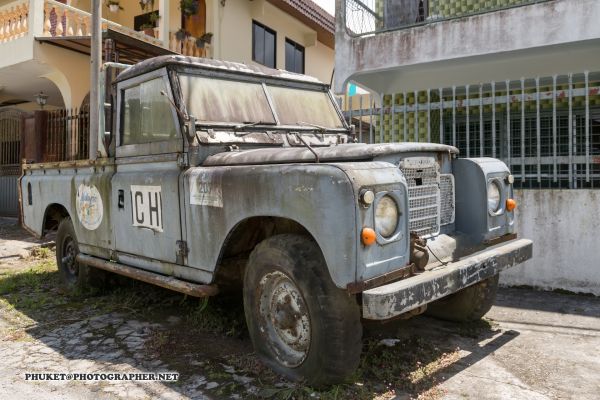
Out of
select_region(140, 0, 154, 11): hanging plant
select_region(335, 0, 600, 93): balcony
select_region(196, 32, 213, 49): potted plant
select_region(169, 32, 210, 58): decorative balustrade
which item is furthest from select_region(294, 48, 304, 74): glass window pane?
select_region(335, 0, 600, 93): balcony

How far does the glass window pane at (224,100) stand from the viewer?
3977mm

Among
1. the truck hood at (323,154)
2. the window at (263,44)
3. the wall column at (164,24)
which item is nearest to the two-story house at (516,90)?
the truck hood at (323,154)

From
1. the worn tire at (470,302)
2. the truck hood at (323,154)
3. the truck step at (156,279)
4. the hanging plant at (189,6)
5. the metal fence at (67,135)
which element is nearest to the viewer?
the truck hood at (323,154)

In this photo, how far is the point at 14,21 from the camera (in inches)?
460

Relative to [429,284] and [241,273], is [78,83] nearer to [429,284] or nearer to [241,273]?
[241,273]

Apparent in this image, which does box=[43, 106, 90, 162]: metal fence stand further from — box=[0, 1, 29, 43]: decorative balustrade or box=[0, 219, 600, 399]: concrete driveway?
box=[0, 219, 600, 399]: concrete driveway

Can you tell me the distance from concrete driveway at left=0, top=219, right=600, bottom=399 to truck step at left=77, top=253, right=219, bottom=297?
0.47 meters

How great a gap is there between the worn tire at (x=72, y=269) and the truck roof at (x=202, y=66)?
1.98 meters

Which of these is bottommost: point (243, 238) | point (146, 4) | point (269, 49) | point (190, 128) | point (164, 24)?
point (243, 238)

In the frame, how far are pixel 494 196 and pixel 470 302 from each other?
0.92 metres

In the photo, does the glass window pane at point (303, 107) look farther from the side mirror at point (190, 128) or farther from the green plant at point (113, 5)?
the green plant at point (113, 5)

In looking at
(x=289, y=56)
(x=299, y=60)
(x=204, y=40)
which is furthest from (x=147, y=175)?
(x=299, y=60)

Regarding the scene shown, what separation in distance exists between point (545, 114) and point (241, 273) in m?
6.34

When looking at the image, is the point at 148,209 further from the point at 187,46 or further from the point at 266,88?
the point at 187,46
